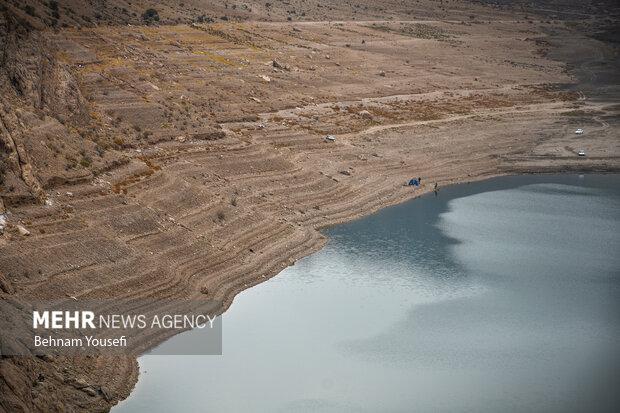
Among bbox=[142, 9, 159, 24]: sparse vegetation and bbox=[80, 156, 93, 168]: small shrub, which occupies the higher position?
bbox=[142, 9, 159, 24]: sparse vegetation

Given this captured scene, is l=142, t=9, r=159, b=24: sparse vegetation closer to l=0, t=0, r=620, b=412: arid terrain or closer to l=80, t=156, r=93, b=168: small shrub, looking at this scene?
l=0, t=0, r=620, b=412: arid terrain

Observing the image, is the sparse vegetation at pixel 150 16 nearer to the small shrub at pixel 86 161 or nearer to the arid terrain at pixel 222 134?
the arid terrain at pixel 222 134

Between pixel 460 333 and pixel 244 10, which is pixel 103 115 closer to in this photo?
pixel 460 333

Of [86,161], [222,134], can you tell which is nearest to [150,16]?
[222,134]

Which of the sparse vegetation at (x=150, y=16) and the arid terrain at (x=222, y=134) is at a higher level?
the sparse vegetation at (x=150, y=16)

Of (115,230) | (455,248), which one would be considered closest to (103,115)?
(115,230)

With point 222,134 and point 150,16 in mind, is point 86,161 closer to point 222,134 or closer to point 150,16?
point 222,134

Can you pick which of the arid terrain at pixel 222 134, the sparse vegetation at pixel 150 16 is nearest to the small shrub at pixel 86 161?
the arid terrain at pixel 222 134

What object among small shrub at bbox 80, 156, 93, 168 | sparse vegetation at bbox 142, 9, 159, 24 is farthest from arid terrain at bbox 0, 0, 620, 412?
sparse vegetation at bbox 142, 9, 159, 24
